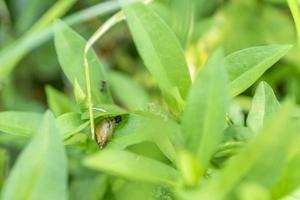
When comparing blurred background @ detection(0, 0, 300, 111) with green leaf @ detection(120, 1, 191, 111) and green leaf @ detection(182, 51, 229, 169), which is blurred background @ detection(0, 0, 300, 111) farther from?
green leaf @ detection(182, 51, 229, 169)

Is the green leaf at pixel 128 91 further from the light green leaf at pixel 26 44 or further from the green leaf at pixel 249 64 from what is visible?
the green leaf at pixel 249 64

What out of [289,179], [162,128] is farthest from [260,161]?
[162,128]

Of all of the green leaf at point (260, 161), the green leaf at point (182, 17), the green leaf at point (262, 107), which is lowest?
the green leaf at point (182, 17)

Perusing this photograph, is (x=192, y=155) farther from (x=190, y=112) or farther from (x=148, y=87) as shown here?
(x=148, y=87)

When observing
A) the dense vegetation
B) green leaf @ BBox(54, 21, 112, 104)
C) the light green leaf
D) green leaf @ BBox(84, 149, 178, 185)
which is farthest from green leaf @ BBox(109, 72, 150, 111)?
green leaf @ BBox(84, 149, 178, 185)

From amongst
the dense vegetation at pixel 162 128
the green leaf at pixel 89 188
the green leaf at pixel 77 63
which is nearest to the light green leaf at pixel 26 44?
Result: the dense vegetation at pixel 162 128

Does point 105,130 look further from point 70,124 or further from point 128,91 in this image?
point 128,91
